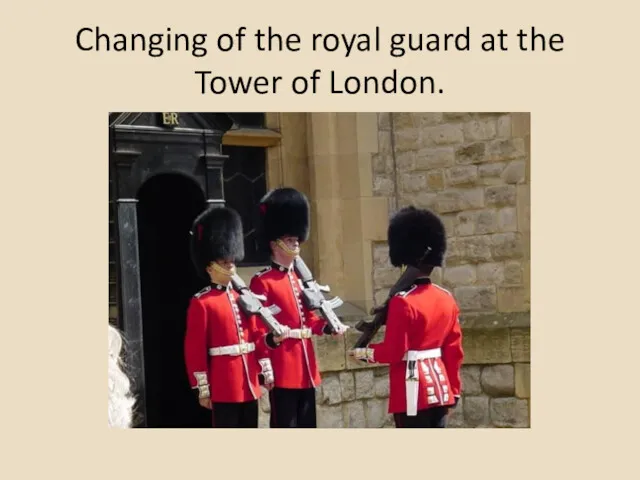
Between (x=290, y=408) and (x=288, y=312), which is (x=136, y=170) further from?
(x=290, y=408)

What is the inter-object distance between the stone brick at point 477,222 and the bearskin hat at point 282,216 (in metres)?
1.19

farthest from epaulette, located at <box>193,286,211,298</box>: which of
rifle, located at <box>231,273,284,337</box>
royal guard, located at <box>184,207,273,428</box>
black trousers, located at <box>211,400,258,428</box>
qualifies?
black trousers, located at <box>211,400,258,428</box>

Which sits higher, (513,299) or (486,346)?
(513,299)

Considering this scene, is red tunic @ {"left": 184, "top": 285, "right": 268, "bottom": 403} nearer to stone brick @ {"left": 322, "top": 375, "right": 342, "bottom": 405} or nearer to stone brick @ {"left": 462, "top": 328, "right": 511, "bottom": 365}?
stone brick @ {"left": 322, "top": 375, "right": 342, "bottom": 405}

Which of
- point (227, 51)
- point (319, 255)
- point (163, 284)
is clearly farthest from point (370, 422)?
point (227, 51)

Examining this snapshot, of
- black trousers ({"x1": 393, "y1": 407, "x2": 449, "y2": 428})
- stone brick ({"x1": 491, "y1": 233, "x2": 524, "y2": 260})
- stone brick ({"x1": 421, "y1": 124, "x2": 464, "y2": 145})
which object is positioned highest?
stone brick ({"x1": 421, "y1": 124, "x2": 464, "y2": 145})

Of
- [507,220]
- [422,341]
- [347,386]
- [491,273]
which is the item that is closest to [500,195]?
[507,220]

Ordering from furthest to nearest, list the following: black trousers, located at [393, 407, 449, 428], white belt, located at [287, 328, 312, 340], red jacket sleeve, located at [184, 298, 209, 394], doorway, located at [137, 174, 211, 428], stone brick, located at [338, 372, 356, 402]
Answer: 1. stone brick, located at [338, 372, 356, 402]
2. doorway, located at [137, 174, 211, 428]
3. white belt, located at [287, 328, 312, 340]
4. black trousers, located at [393, 407, 449, 428]
5. red jacket sleeve, located at [184, 298, 209, 394]

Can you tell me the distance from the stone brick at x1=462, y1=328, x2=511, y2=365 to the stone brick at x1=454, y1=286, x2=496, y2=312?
127 mm

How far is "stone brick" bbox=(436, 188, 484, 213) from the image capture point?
7.75 m

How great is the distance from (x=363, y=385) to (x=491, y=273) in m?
0.85

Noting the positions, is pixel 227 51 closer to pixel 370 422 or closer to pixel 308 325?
pixel 308 325

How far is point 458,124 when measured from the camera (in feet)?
25.6

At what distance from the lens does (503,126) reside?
7.73m
